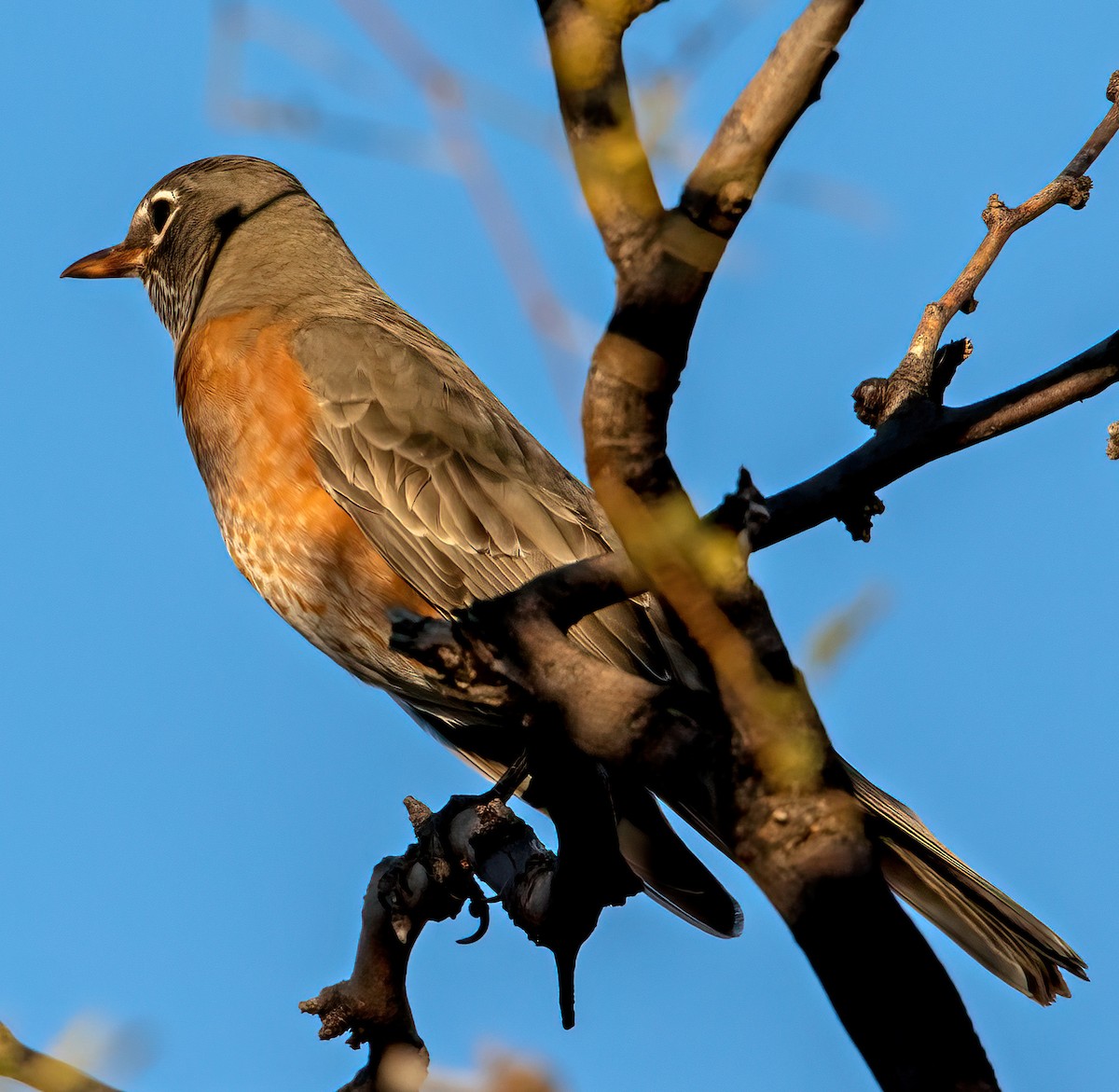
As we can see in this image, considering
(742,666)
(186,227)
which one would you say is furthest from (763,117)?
(186,227)

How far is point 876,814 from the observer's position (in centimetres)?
462

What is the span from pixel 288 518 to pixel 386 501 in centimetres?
42

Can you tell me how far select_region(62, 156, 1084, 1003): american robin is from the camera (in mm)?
5535

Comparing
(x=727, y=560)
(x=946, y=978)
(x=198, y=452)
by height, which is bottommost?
(x=946, y=978)

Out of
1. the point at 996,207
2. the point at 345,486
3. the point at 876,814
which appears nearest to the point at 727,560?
the point at 996,207

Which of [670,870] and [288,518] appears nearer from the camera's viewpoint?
[670,870]

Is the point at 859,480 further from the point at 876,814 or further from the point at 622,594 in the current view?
the point at 876,814

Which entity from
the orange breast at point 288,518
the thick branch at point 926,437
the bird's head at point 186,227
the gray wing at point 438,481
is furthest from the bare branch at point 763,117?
the bird's head at point 186,227

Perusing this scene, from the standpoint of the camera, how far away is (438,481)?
6031mm

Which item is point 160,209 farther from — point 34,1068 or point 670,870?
point 34,1068

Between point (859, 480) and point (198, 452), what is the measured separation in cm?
417

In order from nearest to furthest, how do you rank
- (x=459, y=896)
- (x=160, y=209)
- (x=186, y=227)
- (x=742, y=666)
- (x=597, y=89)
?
1. (x=597, y=89)
2. (x=742, y=666)
3. (x=459, y=896)
4. (x=186, y=227)
5. (x=160, y=209)

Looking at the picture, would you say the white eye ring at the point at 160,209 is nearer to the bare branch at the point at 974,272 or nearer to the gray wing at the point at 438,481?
the gray wing at the point at 438,481

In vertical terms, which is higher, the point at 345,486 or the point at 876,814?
the point at 345,486
